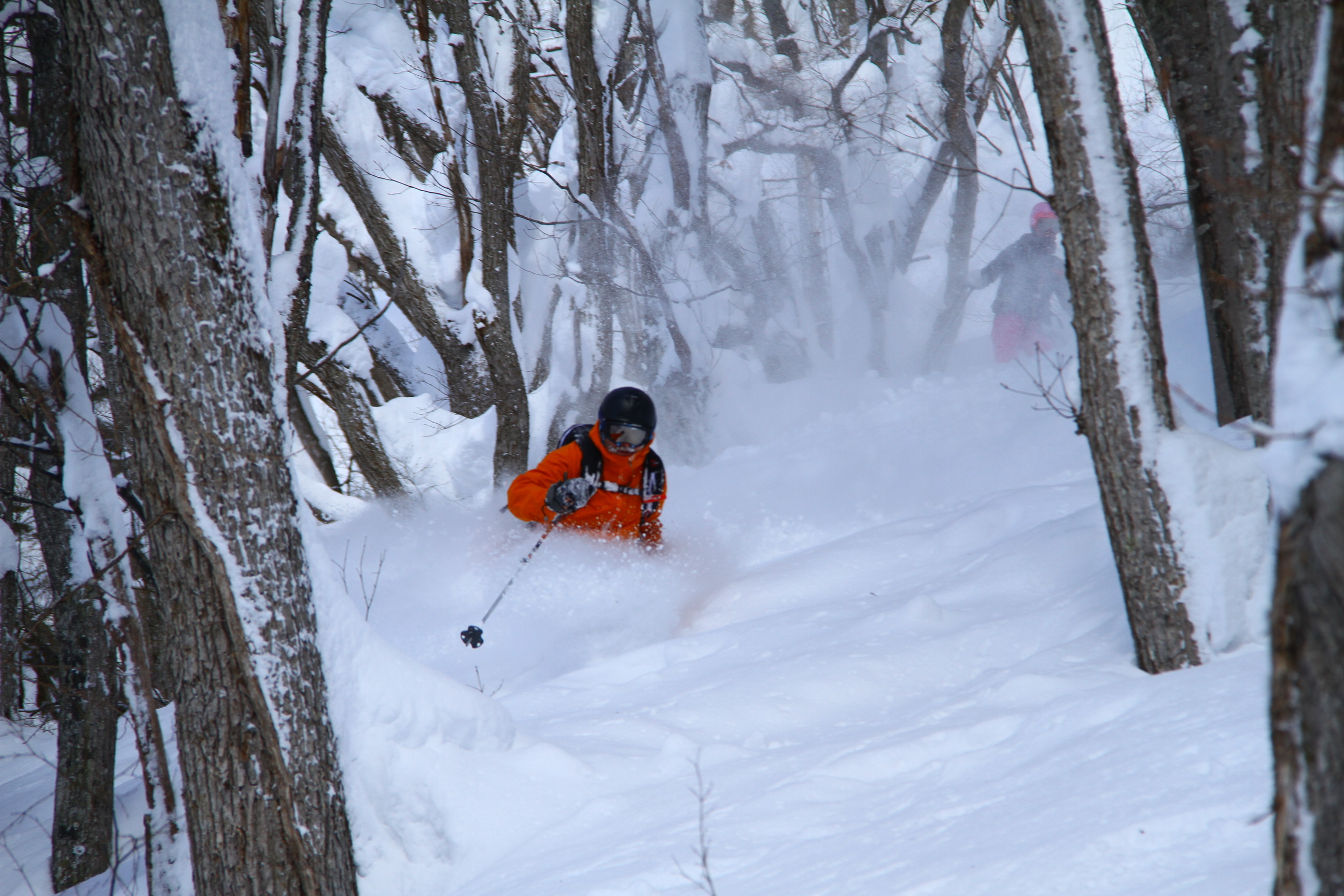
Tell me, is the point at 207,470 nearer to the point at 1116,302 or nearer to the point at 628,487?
the point at 1116,302

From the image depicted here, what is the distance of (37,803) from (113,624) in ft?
6.88

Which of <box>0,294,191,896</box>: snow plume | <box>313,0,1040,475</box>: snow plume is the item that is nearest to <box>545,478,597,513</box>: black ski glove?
<box>313,0,1040,475</box>: snow plume

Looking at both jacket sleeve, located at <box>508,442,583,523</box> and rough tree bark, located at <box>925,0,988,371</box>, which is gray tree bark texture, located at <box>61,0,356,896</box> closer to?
jacket sleeve, located at <box>508,442,583,523</box>

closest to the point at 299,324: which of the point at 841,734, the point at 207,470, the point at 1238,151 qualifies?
the point at 207,470

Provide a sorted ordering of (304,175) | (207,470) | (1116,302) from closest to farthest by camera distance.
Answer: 1. (207,470)
2. (1116,302)
3. (304,175)

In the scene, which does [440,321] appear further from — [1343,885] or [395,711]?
[1343,885]

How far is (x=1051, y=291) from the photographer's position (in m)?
12.3

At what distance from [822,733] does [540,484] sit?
3410mm

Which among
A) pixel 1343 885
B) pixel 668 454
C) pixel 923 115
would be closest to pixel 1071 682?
pixel 1343 885

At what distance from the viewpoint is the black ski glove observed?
5.83 m

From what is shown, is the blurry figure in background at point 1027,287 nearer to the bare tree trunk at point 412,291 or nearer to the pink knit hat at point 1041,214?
the pink knit hat at point 1041,214

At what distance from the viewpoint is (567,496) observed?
5.84 m

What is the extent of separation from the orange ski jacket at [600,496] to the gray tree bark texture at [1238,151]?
140 inches

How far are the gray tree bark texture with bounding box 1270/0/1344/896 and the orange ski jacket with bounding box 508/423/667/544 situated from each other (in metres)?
5.17
